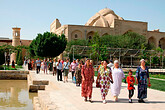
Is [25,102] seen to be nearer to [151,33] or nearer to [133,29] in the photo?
[133,29]

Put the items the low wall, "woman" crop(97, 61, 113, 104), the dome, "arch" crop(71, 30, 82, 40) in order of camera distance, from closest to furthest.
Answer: "woman" crop(97, 61, 113, 104), the low wall, "arch" crop(71, 30, 82, 40), the dome

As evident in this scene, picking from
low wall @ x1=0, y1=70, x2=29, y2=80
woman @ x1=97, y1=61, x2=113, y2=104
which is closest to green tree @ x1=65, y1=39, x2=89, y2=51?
low wall @ x1=0, y1=70, x2=29, y2=80

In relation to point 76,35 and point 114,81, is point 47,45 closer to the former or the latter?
point 76,35

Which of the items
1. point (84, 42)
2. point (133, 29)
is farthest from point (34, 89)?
point (133, 29)

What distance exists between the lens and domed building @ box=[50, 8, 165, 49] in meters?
38.1

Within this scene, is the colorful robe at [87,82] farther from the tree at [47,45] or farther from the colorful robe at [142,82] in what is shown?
the tree at [47,45]

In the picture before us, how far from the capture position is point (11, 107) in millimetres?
8633

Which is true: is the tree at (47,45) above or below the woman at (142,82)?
above

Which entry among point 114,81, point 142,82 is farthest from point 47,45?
point 142,82

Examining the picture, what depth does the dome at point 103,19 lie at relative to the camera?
43406mm

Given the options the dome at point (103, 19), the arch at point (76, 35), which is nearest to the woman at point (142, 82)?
the arch at point (76, 35)

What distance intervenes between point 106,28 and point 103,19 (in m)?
4.49

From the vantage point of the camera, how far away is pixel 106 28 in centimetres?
4012

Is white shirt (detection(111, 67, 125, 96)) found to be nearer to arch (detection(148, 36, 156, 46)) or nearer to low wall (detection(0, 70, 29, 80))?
low wall (detection(0, 70, 29, 80))
